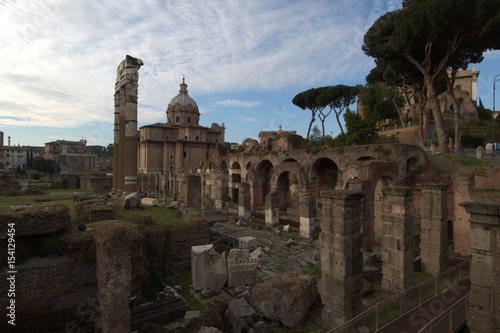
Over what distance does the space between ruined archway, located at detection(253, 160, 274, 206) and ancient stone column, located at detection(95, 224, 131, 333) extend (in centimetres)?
1792

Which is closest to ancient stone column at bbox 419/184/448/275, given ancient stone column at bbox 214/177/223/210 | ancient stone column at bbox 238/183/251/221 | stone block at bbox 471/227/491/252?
stone block at bbox 471/227/491/252

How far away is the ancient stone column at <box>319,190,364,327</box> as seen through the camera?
249 inches

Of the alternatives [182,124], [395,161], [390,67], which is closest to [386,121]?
[390,67]

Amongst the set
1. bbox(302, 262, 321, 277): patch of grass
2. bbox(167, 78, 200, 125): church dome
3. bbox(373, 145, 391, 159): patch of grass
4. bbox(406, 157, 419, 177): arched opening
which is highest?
bbox(167, 78, 200, 125): church dome

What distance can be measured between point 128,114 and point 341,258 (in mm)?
11820

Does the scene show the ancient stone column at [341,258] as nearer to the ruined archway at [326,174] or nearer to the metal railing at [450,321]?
the metal railing at [450,321]

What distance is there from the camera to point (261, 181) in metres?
25.2

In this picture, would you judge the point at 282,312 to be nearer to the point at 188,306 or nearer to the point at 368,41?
the point at 188,306

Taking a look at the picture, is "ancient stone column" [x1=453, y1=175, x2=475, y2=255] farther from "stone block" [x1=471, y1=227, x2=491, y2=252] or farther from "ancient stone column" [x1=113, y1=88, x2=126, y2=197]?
"ancient stone column" [x1=113, y1=88, x2=126, y2=197]

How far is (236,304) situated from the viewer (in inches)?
262

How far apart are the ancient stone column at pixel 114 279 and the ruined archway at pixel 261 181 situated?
1792 centimetres

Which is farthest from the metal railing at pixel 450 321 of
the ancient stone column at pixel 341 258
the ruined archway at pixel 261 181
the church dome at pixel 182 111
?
the church dome at pixel 182 111

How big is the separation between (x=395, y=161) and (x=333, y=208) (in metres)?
8.95

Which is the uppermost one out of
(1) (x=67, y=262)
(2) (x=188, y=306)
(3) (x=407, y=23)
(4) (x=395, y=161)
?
(3) (x=407, y=23)
